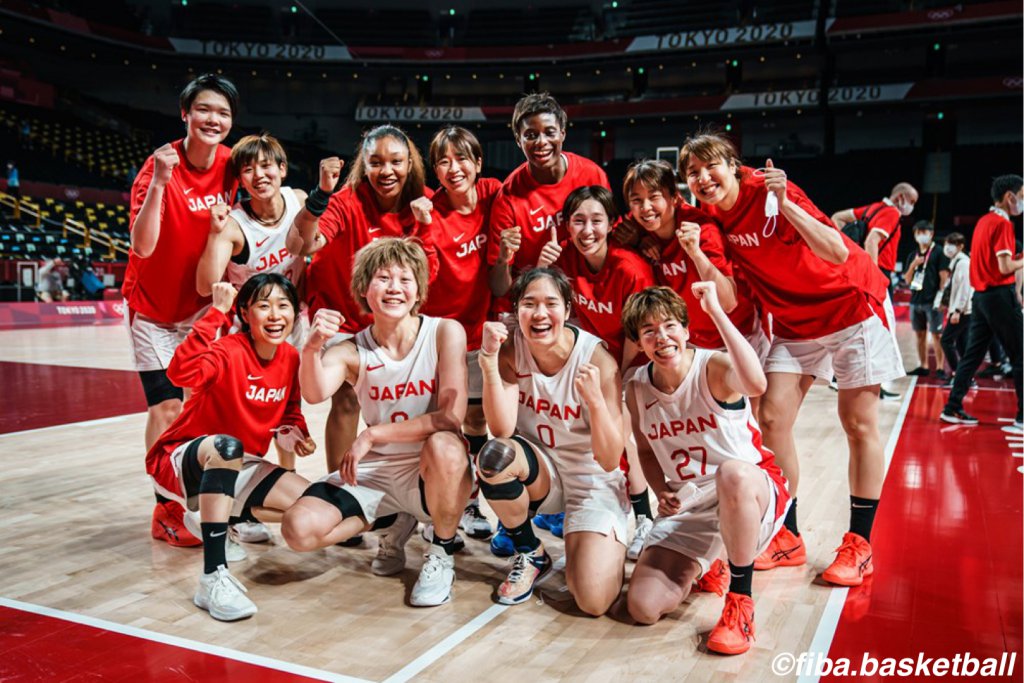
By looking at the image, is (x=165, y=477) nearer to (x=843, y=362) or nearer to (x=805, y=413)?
(x=843, y=362)

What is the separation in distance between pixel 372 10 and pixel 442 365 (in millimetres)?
30315

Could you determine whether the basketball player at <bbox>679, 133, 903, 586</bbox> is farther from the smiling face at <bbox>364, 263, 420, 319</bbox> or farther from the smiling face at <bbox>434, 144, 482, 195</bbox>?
the smiling face at <bbox>364, 263, 420, 319</bbox>

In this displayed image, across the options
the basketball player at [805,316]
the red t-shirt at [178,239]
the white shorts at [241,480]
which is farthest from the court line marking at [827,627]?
the red t-shirt at [178,239]

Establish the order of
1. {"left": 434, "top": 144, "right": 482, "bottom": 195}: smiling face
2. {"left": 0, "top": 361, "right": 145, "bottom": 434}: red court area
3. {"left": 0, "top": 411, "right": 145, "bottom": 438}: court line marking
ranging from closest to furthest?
1. {"left": 434, "top": 144, "right": 482, "bottom": 195}: smiling face
2. {"left": 0, "top": 411, "right": 145, "bottom": 438}: court line marking
3. {"left": 0, "top": 361, "right": 145, "bottom": 434}: red court area

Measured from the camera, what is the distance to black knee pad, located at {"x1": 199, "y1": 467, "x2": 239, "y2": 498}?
9.36 feet

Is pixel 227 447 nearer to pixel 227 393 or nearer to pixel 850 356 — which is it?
pixel 227 393

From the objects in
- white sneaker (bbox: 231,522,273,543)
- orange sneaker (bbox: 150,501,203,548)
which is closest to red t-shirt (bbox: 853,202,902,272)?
white sneaker (bbox: 231,522,273,543)

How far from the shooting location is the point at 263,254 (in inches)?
145

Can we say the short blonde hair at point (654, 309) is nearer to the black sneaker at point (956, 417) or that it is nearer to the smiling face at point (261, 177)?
the smiling face at point (261, 177)

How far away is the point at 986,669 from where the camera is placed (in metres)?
2.36

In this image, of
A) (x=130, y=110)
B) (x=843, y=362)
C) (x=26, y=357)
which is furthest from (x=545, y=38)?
(x=843, y=362)

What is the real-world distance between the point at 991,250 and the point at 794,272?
3.85m

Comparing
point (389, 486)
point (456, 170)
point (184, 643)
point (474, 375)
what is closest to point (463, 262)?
point (456, 170)

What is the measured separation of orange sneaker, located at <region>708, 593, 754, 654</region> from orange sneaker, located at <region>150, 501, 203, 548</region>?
226 cm
